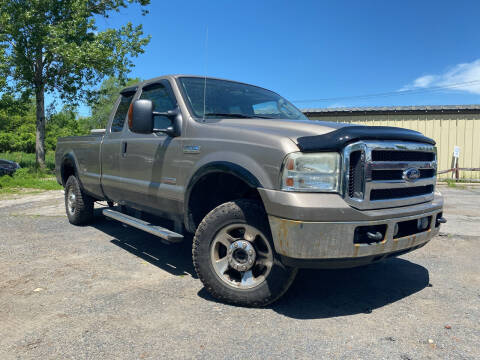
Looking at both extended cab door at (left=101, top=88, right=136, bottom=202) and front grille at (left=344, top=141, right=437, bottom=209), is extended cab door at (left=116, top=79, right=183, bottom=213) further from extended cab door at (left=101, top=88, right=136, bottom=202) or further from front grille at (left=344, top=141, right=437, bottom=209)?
front grille at (left=344, top=141, right=437, bottom=209)

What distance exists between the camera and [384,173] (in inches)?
111

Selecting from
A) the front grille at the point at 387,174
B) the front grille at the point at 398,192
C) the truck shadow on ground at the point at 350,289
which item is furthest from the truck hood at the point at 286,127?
the truck shadow on ground at the point at 350,289

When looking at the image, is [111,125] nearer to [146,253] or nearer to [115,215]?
[115,215]

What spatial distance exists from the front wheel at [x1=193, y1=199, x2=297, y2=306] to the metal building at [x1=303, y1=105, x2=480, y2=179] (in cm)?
1680

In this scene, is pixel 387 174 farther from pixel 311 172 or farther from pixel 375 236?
pixel 311 172

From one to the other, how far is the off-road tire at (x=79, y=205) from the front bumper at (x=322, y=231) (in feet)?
13.6

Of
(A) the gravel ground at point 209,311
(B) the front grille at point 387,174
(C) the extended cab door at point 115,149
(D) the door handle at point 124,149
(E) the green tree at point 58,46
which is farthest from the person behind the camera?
(E) the green tree at point 58,46

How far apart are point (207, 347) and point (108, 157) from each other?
10.5 ft

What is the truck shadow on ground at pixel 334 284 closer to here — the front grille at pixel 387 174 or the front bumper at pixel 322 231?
the front bumper at pixel 322 231

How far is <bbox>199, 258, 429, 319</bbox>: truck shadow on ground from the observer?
3.01 metres

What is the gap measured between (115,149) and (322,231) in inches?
122

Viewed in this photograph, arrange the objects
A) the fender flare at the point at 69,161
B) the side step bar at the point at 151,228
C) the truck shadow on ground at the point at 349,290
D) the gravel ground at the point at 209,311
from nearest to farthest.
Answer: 1. the gravel ground at the point at 209,311
2. the truck shadow on ground at the point at 349,290
3. the side step bar at the point at 151,228
4. the fender flare at the point at 69,161

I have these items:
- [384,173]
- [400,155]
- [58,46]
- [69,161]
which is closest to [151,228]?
[384,173]

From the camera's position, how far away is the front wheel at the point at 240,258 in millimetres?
2879
